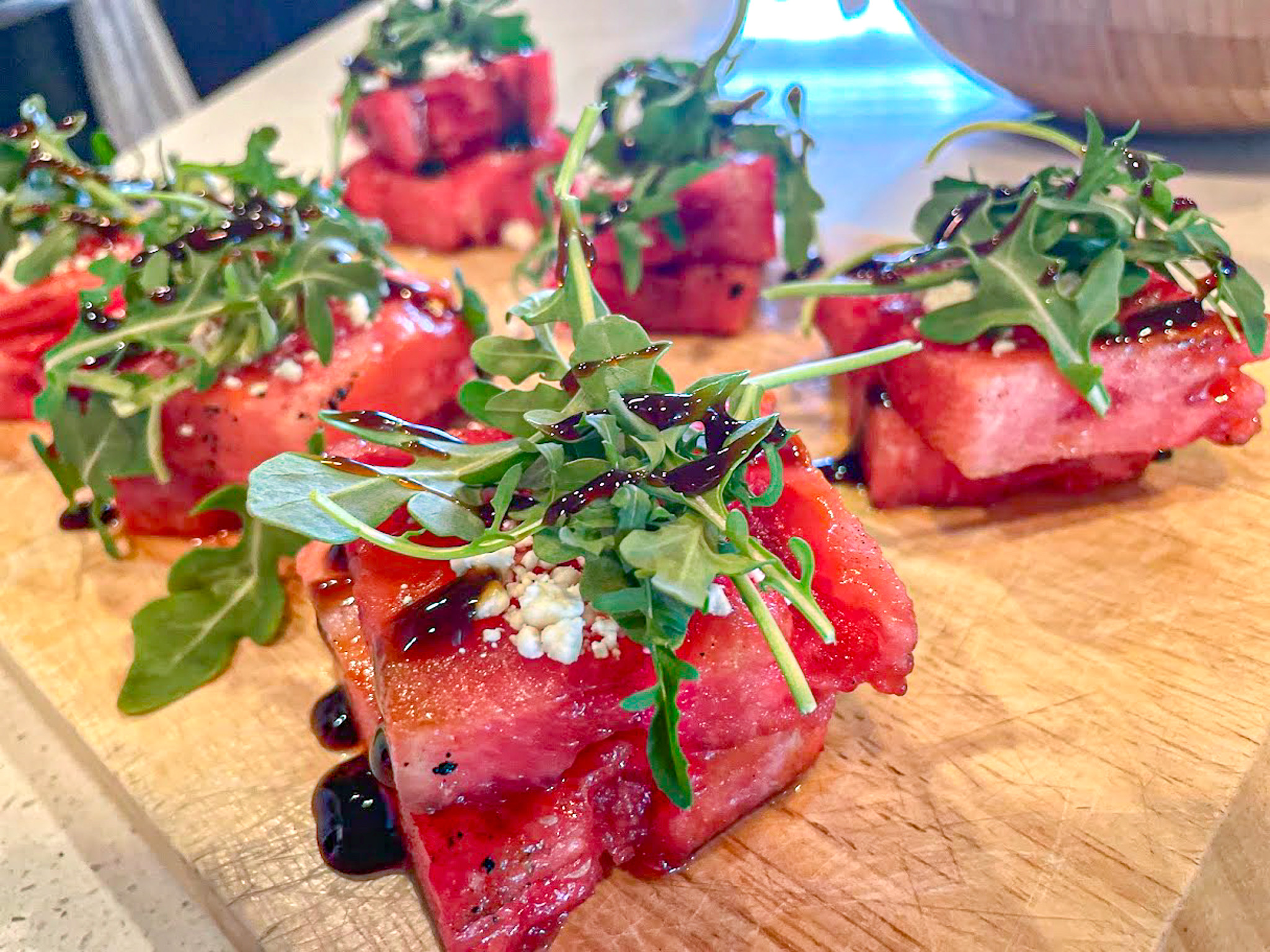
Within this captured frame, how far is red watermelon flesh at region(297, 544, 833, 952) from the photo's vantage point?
4.09 feet

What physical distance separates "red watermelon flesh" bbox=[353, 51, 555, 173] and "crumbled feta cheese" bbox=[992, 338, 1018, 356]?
180 centimetres

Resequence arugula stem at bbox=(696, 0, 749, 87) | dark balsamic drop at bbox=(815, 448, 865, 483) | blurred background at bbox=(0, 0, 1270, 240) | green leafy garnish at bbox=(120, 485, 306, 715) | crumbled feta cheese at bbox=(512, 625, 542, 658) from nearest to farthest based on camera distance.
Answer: crumbled feta cheese at bbox=(512, 625, 542, 658)
green leafy garnish at bbox=(120, 485, 306, 715)
dark balsamic drop at bbox=(815, 448, 865, 483)
arugula stem at bbox=(696, 0, 749, 87)
blurred background at bbox=(0, 0, 1270, 240)

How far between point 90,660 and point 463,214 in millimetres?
1645

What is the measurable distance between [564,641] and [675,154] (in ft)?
5.31

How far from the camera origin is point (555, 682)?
4.04ft

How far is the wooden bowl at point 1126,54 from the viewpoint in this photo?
243cm

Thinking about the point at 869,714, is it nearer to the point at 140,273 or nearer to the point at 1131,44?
the point at 140,273

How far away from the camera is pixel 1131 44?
253cm

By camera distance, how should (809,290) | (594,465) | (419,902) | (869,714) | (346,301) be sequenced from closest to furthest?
(594,465)
(419,902)
(869,714)
(809,290)
(346,301)

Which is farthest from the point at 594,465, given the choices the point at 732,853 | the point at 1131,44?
the point at 1131,44

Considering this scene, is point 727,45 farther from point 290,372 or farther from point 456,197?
point 290,372

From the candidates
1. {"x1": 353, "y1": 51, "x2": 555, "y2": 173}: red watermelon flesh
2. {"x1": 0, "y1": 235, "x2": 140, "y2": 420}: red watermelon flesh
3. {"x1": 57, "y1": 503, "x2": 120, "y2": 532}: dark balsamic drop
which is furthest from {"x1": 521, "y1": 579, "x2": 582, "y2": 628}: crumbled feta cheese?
{"x1": 353, "y1": 51, "x2": 555, "y2": 173}: red watermelon flesh

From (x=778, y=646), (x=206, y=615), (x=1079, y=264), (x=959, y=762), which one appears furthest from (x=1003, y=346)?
(x=206, y=615)

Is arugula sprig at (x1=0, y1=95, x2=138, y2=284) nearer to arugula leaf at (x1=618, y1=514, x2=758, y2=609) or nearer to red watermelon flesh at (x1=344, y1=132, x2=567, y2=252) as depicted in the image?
red watermelon flesh at (x1=344, y1=132, x2=567, y2=252)
